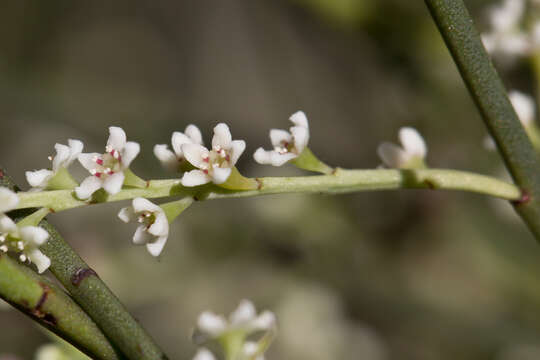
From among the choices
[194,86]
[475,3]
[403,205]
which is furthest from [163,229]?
[194,86]

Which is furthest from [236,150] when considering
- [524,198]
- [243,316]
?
[524,198]

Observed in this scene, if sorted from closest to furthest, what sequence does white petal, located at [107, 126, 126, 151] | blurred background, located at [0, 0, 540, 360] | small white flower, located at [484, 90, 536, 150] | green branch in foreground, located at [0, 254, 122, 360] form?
green branch in foreground, located at [0, 254, 122, 360] < white petal, located at [107, 126, 126, 151] < small white flower, located at [484, 90, 536, 150] < blurred background, located at [0, 0, 540, 360]

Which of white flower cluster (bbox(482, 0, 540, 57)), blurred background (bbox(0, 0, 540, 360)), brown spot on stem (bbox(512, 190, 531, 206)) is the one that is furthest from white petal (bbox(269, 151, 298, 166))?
blurred background (bbox(0, 0, 540, 360))

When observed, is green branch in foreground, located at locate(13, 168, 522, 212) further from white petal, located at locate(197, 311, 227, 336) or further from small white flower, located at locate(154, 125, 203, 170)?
white petal, located at locate(197, 311, 227, 336)

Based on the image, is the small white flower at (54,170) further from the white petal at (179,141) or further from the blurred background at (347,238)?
the blurred background at (347,238)

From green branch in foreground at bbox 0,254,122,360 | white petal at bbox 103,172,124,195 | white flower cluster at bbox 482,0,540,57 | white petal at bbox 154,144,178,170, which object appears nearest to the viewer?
green branch in foreground at bbox 0,254,122,360

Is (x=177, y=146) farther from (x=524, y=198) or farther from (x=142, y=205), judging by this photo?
(x=524, y=198)

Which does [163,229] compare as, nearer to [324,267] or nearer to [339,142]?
[324,267]
